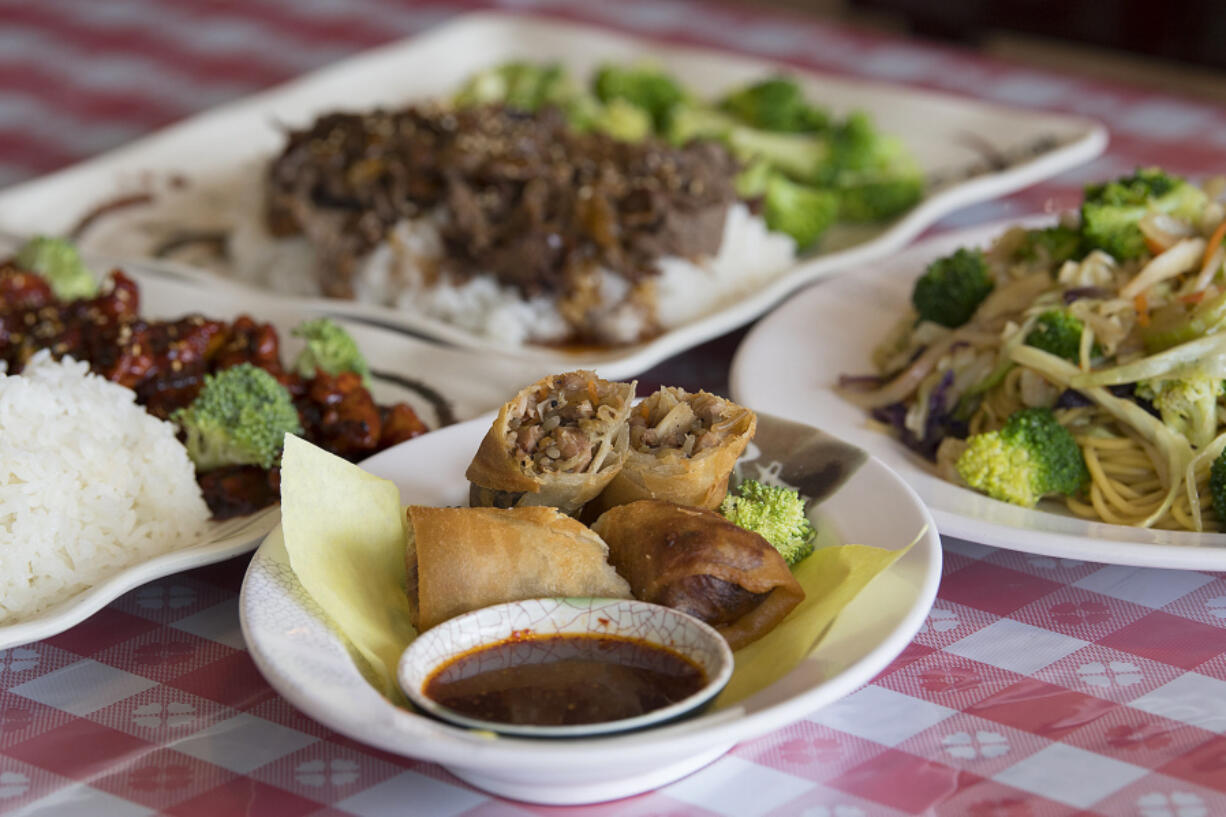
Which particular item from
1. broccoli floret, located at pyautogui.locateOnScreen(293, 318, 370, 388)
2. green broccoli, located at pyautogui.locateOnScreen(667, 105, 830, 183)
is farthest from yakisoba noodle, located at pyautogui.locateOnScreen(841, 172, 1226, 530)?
green broccoli, located at pyautogui.locateOnScreen(667, 105, 830, 183)

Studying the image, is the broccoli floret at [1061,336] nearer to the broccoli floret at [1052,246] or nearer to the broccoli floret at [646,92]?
the broccoli floret at [1052,246]

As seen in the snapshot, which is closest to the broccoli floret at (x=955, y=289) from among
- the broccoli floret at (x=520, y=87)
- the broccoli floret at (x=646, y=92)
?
the broccoli floret at (x=646, y=92)

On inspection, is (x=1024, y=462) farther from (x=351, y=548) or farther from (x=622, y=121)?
(x=622, y=121)

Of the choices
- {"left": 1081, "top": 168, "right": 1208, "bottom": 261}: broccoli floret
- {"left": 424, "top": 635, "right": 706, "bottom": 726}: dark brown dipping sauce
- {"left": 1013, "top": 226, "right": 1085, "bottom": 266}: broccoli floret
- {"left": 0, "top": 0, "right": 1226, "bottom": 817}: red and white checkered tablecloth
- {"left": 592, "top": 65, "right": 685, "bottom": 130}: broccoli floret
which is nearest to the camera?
{"left": 424, "top": 635, "right": 706, "bottom": 726}: dark brown dipping sauce

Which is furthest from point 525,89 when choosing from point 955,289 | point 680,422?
point 680,422

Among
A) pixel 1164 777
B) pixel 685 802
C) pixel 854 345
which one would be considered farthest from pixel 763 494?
pixel 854 345

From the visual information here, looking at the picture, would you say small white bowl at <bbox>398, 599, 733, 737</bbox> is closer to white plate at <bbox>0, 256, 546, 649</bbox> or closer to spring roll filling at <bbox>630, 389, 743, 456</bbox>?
spring roll filling at <bbox>630, 389, 743, 456</bbox>
